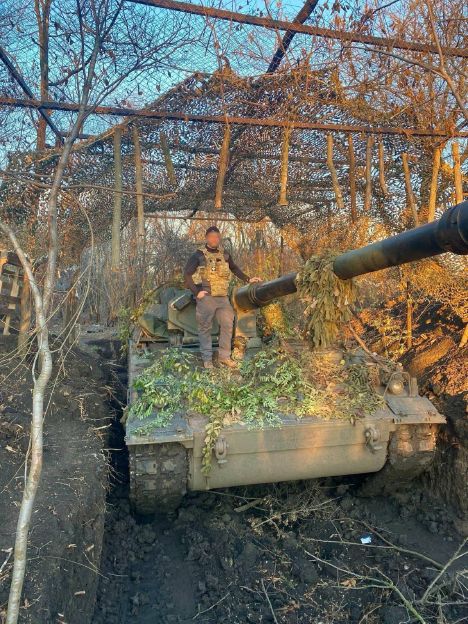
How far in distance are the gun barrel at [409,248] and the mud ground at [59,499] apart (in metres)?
2.26

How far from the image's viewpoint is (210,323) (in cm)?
575

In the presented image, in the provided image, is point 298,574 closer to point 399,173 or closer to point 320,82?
point 320,82

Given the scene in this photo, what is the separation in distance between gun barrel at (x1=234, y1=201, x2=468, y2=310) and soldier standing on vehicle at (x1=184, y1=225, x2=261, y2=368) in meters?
0.86

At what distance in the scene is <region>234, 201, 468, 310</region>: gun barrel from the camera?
305 cm

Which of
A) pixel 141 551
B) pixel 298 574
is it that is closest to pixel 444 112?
pixel 298 574

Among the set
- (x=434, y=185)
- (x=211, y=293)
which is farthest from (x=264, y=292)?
(x=434, y=185)

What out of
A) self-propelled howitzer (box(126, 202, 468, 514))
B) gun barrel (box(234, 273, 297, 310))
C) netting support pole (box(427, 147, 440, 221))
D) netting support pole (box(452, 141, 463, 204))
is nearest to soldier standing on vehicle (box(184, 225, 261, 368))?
gun barrel (box(234, 273, 297, 310))

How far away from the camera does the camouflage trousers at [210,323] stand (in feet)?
18.6

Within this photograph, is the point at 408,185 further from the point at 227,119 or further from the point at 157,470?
the point at 157,470

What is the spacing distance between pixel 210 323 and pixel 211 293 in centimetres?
33

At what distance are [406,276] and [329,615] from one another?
4.48 metres

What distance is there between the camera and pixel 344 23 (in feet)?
17.7

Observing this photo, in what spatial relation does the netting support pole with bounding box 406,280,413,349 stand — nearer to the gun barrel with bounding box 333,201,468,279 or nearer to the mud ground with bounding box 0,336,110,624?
the gun barrel with bounding box 333,201,468,279

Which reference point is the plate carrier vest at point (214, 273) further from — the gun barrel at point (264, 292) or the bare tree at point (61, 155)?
the bare tree at point (61, 155)
